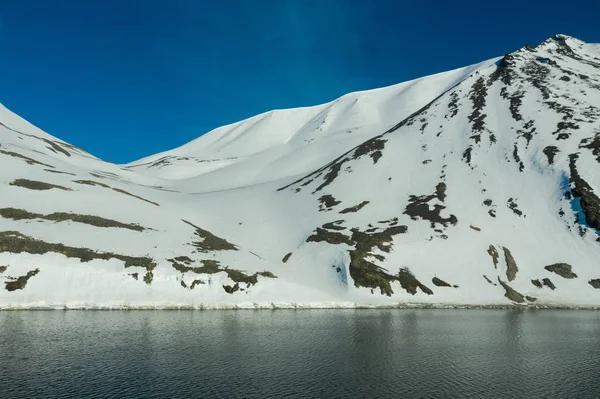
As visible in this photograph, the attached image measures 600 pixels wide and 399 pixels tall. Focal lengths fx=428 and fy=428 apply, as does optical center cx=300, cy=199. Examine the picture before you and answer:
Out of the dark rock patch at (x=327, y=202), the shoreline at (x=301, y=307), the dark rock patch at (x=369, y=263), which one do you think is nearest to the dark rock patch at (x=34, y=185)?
the shoreline at (x=301, y=307)

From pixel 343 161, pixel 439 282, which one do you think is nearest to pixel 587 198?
pixel 439 282

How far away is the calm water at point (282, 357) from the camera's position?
26531mm

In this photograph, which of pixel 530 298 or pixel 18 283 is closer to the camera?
pixel 18 283

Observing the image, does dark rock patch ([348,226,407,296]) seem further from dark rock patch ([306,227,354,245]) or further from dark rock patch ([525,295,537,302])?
dark rock patch ([525,295,537,302])

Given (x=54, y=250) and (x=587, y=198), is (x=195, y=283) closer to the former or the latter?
(x=54, y=250)

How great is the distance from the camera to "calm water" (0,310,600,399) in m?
26.5

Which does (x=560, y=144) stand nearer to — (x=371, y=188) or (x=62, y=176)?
(x=371, y=188)

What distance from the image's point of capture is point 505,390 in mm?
27562

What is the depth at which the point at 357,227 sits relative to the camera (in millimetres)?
102688

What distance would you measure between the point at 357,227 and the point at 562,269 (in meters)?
44.0

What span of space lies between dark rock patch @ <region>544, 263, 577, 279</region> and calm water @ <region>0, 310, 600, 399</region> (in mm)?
36228

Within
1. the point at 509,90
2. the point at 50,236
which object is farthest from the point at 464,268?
the point at 509,90

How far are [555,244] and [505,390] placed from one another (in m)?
83.2

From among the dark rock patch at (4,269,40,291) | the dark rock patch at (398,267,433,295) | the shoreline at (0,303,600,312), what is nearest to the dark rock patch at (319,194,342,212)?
the dark rock patch at (398,267,433,295)
